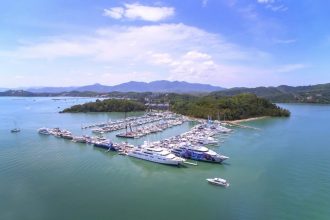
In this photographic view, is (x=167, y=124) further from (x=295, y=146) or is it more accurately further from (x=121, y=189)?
(x=121, y=189)

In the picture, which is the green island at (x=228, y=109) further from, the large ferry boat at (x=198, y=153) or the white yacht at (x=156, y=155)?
the white yacht at (x=156, y=155)

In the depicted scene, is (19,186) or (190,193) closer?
(190,193)

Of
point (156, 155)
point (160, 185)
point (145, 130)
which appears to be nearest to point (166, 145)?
point (156, 155)

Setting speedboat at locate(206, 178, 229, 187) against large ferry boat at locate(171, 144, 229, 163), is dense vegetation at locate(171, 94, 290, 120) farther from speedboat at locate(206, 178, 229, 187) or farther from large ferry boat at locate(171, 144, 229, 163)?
speedboat at locate(206, 178, 229, 187)

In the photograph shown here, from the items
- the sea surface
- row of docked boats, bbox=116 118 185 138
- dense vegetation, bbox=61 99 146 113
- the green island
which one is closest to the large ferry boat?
the sea surface

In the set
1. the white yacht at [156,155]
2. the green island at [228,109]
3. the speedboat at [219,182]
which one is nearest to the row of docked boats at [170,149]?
the white yacht at [156,155]

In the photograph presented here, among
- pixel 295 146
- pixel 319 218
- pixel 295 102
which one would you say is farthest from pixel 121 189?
pixel 295 102
